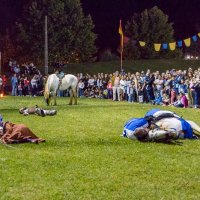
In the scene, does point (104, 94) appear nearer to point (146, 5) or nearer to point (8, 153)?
point (8, 153)

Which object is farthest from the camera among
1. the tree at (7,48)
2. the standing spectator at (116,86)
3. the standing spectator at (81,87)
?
the tree at (7,48)

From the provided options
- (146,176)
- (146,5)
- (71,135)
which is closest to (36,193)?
(146,176)

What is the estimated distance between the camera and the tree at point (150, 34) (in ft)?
214

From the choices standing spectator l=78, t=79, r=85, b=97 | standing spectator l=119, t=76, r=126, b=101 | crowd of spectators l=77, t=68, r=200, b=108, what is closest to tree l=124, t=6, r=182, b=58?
standing spectator l=78, t=79, r=85, b=97

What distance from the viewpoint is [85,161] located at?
31.5 ft

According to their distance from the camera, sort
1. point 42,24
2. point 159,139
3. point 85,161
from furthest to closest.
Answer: point 42,24 < point 159,139 < point 85,161

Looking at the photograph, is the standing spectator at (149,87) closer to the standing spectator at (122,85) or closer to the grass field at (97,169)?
the standing spectator at (122,85)

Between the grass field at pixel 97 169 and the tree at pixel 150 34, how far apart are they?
52102 millimetres

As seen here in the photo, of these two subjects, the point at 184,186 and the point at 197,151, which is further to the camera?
the point at 197,151

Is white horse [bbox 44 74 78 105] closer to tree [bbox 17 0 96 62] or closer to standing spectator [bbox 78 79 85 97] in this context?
standing spectator [bbox 78 79 85 97]

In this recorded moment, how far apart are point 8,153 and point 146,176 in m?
3.24

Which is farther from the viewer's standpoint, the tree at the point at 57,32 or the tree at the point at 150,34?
the tree at the point at 150,34

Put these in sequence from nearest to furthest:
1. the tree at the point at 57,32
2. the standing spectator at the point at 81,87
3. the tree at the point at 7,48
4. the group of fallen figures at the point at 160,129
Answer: the group of fallen figures at the point at 160,129 < the standing spectator at the point at 81,87 < the tree at the point at 57,32 < the tree at the point at 7,48

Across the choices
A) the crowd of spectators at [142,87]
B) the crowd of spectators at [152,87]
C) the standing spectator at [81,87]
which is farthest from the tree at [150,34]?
the crowd of spectators at [152,87]
